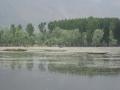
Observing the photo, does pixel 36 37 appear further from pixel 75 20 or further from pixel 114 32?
pixel 114 32

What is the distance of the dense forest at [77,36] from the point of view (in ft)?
419

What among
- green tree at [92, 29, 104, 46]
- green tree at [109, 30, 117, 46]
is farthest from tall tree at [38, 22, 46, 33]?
green tree at [109, 30, 117, 46]

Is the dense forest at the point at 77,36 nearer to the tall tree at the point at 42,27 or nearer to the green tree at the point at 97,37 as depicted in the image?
the green tree at the point at 97,37

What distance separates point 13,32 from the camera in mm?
134125

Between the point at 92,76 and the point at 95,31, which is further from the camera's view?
the point at 95,31

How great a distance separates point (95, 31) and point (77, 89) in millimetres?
105559

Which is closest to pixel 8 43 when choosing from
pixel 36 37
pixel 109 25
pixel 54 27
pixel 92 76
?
pixel 36 37

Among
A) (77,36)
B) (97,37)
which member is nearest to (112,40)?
(97,37)

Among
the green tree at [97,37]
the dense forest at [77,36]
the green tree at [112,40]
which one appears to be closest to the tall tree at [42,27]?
the dense forest at [77,36]

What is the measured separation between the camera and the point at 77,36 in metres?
129

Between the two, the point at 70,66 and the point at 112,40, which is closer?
the point at 70,66

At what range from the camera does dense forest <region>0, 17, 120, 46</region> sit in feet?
419

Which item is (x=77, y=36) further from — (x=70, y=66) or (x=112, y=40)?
(x=70, y=66)

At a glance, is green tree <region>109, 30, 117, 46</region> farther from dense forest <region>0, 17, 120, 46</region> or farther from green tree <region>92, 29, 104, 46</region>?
green tree <region>92, 29, 104, 46</region>
